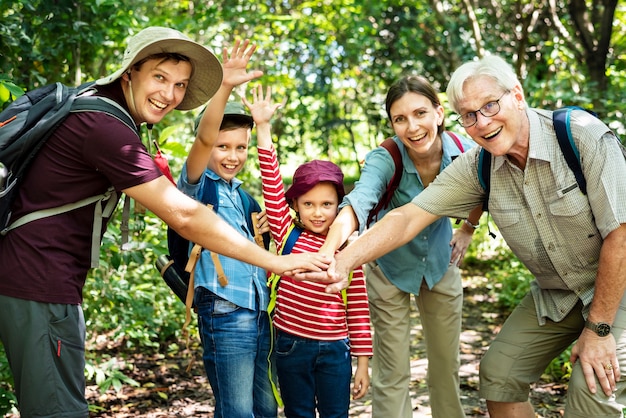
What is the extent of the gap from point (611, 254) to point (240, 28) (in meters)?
6.94

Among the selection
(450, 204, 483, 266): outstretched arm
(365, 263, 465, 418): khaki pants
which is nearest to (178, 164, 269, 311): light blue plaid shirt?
(365, 263, 465, 418): khaki pants

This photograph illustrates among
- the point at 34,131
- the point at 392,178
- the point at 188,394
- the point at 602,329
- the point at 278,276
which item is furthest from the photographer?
the point at 188,394

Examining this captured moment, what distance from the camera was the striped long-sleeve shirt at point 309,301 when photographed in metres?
3.30

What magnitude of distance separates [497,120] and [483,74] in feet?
0.77

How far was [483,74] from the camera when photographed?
317 cm

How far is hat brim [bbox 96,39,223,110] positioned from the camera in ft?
9.01

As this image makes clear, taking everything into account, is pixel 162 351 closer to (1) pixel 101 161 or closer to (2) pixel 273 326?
(2) pixel 273 326

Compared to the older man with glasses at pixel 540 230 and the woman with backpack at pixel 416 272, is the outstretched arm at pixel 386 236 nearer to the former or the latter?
the older man with glasses at pixel 540 230

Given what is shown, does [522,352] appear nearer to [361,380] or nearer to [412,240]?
[361,380]

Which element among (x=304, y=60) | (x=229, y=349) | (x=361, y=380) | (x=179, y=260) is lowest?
(x=361, y=380)

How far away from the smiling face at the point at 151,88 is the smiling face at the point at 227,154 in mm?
524

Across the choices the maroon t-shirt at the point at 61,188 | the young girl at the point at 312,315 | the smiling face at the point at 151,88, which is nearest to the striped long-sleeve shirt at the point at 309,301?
the young girl at the point at 312,315

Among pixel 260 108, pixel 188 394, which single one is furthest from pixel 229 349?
pixel 188 394

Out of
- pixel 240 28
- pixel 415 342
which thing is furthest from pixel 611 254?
pixel 240 28
